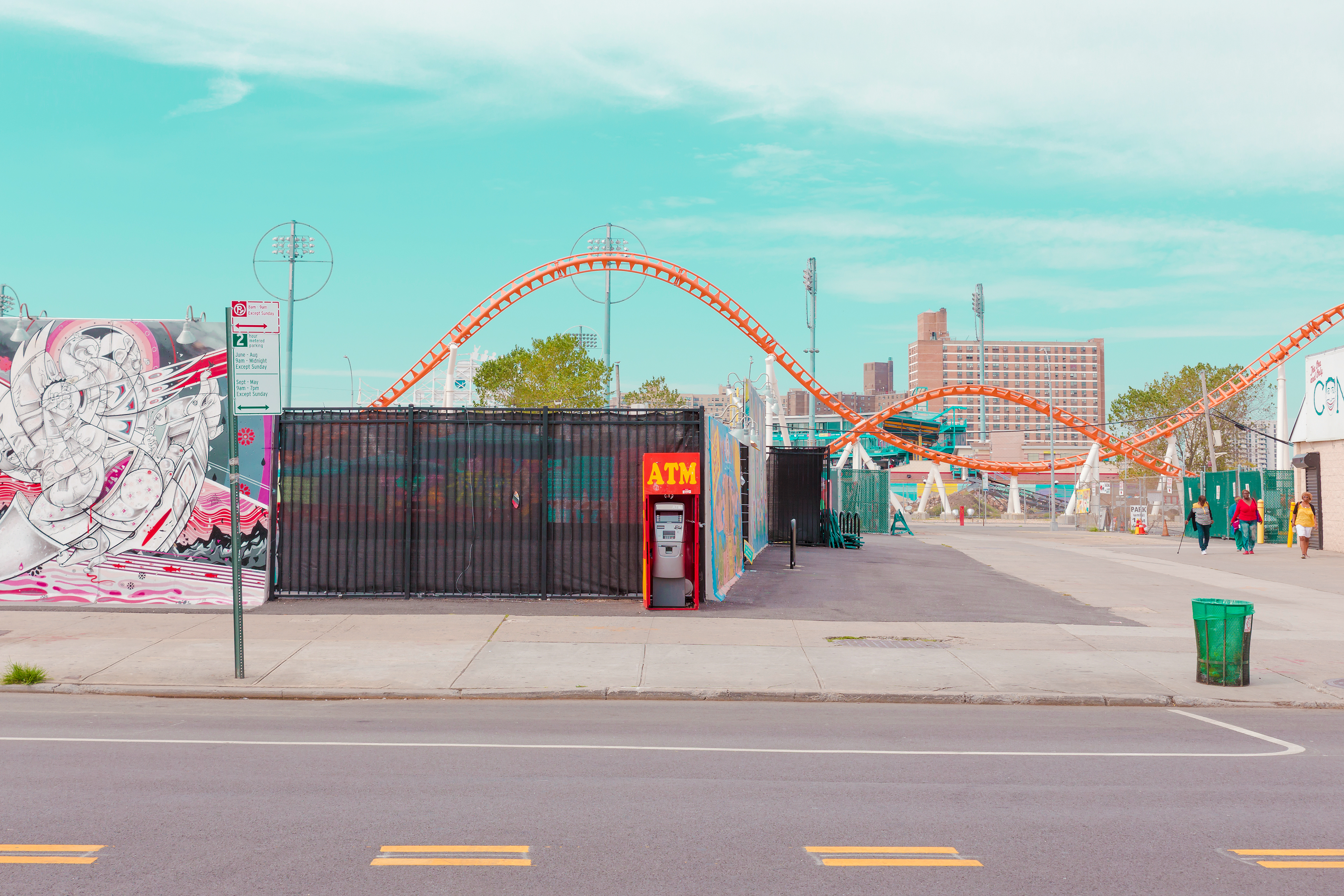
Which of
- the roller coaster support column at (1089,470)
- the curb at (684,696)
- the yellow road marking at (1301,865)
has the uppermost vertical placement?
the roller coaster support column at (1089,470)

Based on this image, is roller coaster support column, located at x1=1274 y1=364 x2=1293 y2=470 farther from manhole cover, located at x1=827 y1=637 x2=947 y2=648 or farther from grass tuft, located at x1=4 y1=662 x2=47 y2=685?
grass tuft, located at x1=4 y1=662 x2=47 y2=685

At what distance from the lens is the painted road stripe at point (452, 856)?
18.4ft

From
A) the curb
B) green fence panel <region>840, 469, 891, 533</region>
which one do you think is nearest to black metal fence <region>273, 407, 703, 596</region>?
the curb

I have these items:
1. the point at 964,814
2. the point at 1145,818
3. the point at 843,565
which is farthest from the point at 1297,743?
the point at 843,565

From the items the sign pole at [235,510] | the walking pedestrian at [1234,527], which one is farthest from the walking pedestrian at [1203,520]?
the sign pole at [235,510]

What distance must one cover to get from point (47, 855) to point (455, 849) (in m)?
2.19

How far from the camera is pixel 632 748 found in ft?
27.8

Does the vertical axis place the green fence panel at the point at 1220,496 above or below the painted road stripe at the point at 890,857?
above

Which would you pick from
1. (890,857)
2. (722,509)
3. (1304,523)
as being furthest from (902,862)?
(1304,523)

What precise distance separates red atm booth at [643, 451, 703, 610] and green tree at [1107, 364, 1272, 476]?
5172 centimetres

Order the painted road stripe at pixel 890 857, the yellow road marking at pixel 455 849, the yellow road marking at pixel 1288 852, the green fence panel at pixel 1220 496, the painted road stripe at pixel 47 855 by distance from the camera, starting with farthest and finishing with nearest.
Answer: the green fence panel at pixel 1220 496 → the yellow road marking at pixel 1288 852 → the yellow road marking at pixel 455 849 → the painted road stripe at pixel 890 857 → the painted road stripe at pixel 47 855

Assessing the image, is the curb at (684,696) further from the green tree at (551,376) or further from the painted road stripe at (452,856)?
the green tree at (551,376)

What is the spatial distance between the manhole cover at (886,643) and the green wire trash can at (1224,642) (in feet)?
10.2

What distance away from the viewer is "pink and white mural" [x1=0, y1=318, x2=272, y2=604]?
15906mm
